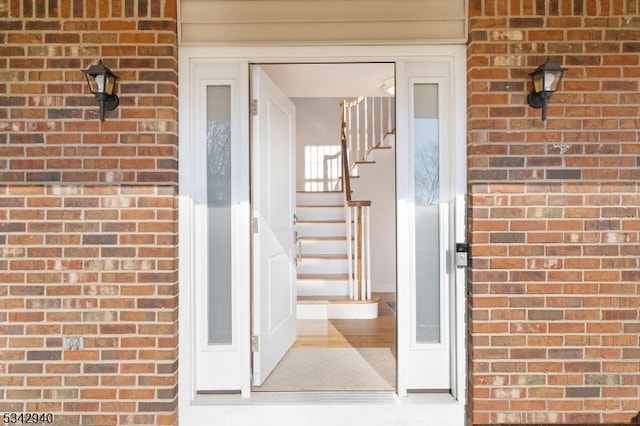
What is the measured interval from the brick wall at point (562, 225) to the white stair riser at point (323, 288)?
233cm

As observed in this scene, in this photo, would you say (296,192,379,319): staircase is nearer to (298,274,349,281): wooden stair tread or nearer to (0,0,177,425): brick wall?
(298,274,349,281): wooden stair tread

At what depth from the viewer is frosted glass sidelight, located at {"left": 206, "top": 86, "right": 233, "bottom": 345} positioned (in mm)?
2375

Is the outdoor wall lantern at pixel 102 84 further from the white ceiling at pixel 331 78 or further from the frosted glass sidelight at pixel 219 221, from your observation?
the white ceiling at pixel 331 78

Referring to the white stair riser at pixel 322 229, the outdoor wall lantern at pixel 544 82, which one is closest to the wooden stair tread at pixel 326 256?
the white stair riser at pixel 322 229

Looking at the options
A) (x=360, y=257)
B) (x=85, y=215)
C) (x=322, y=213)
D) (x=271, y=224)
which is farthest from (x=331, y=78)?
(x=322, y=213)

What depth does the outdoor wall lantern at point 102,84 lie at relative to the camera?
2010mm

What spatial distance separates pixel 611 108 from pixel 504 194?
74 centimetres

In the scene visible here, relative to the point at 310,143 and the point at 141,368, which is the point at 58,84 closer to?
the point at 141,368

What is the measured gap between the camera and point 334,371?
2.74 meters

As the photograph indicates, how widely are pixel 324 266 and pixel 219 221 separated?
2494mm

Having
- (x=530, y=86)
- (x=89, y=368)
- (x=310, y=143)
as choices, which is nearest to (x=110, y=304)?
(x=89, y=368)

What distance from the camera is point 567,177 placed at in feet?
7.09

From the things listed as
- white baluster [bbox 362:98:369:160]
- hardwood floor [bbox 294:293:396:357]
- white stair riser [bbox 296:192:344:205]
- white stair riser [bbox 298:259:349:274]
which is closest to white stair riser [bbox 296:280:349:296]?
white stair riser [bbox 298:259:349:274]

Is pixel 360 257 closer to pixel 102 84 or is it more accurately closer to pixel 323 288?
pixel 323 288
